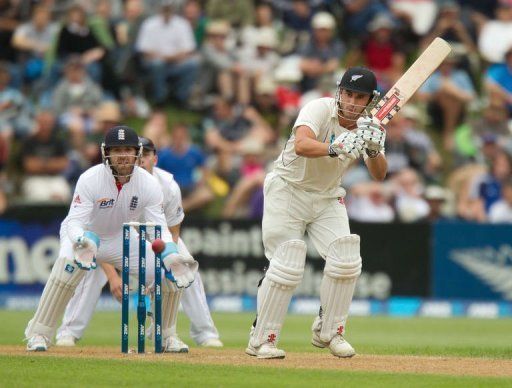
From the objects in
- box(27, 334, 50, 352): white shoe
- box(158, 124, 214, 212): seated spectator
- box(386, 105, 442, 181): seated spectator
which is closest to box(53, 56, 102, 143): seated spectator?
box(158, 124, 214, 212): seated spectator

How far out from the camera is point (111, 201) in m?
8.32

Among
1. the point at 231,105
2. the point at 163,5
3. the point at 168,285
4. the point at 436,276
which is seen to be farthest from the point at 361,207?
the point at 168,285

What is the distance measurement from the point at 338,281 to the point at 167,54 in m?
8.92

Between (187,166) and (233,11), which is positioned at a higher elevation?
(233,11)

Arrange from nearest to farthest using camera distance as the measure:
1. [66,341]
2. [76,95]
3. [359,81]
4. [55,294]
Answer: [359,81] < [55,294] < [66,341] < [76,95]

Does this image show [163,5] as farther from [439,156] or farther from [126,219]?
[126,219]

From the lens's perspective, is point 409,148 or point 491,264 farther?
point 409,148

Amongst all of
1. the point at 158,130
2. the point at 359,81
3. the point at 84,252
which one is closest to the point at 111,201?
the point at 84,252

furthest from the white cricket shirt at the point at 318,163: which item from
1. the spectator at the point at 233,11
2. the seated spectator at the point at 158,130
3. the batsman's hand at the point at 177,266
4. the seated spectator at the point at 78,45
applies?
the spectator at the point at 233,11

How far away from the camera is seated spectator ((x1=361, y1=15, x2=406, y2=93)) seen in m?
16.9

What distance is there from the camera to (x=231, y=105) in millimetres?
16250

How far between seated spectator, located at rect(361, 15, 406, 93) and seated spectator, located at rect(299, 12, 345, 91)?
0.51 metres

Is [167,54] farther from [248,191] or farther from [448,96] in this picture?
[448,96]

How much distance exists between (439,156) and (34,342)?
919cm
